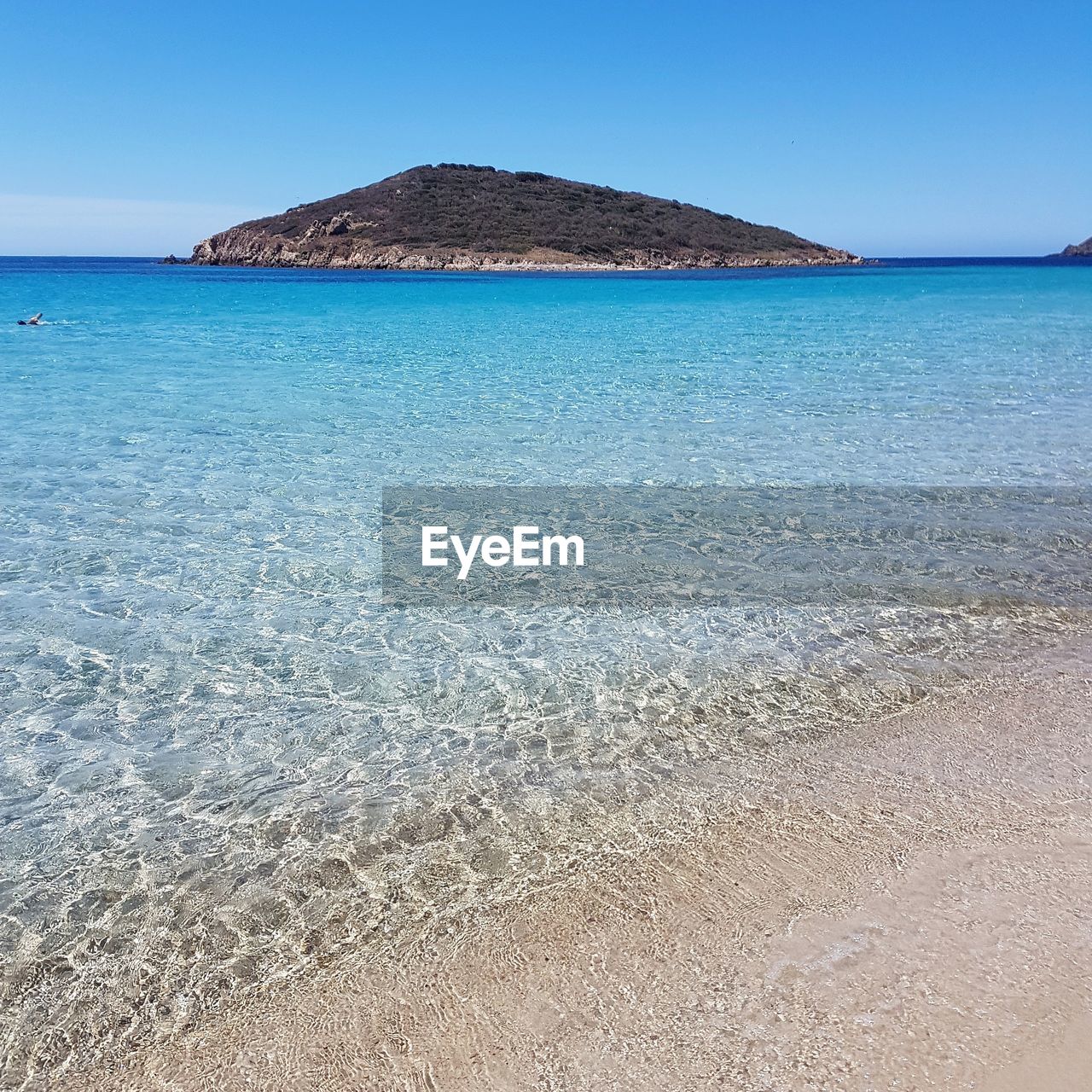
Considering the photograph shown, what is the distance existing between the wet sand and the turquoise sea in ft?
0.68

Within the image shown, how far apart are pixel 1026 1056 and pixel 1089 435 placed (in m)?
10.9

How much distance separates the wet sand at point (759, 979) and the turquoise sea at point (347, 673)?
8.1 inches

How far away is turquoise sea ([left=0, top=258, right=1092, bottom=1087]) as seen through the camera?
3303 millimetres

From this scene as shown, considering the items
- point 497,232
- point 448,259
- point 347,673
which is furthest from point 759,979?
point 497,232

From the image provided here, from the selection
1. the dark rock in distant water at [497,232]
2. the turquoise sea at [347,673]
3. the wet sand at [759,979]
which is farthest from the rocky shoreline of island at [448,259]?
the wet sand at [759,979]

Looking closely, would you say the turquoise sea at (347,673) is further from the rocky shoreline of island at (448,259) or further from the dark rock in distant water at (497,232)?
the dark rock in distant water at (497,232)

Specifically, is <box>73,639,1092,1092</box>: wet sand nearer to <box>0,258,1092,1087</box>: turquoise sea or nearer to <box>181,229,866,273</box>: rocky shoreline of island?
<box>0,258,1092,1087</box>: turquoise sea

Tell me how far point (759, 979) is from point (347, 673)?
305cm

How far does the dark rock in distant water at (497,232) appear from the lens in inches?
4313

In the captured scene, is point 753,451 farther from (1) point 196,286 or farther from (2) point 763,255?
(2) point 763,255

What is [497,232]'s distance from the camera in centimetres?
Answer: 11512

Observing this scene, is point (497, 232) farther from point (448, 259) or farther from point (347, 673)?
point (347, 673)

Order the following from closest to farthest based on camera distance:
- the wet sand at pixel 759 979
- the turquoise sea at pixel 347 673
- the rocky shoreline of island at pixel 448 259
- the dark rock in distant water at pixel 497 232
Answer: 1. the wet sand at pixel 759 979
2. the turquoise sea at pixel 347 673
3. the rocky shoreline of island at pixel 448 259
4. the dark rock in distant water at pixel 497 232

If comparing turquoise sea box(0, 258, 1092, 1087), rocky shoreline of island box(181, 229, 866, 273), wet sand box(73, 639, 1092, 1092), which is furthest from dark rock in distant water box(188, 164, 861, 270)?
wet sand box(73, 639, 1092, 1092)
